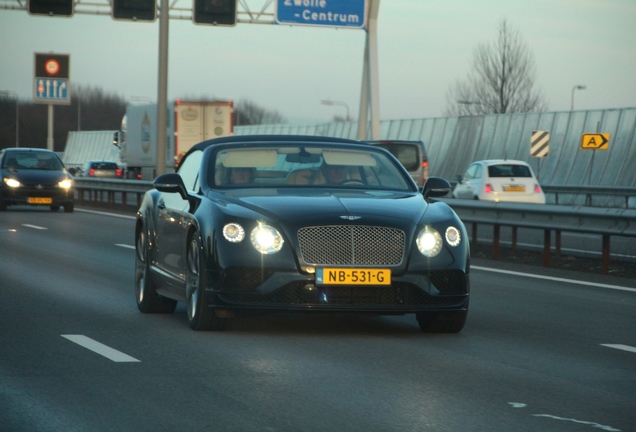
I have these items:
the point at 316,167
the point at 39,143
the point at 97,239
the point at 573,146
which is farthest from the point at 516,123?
the point at 39,143

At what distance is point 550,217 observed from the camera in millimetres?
17406

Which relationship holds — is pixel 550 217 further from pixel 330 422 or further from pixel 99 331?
pixel 330 422

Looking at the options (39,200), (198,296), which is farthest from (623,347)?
(39,200)

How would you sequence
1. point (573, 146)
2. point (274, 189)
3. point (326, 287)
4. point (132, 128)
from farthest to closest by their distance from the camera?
point (132, 128)
point (573, 146)
point (274, 189)
point (326, 287)

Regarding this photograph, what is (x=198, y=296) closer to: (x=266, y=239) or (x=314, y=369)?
(x=266, y=239)

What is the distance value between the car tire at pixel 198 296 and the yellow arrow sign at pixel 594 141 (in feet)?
101

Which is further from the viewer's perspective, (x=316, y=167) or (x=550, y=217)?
(x=550, y=217)

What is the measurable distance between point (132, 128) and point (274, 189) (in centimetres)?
4747

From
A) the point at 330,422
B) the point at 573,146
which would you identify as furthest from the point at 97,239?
the point at 573,146

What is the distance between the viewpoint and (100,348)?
28.1ft

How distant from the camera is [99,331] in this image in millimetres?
9508

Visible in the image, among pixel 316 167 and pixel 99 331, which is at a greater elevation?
pixel 316 167

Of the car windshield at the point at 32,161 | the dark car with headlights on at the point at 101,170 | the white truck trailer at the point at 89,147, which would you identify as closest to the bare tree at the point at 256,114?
the white truck trailer at the point at 89,147

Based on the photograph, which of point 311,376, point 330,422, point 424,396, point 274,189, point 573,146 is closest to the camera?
point 330,422
